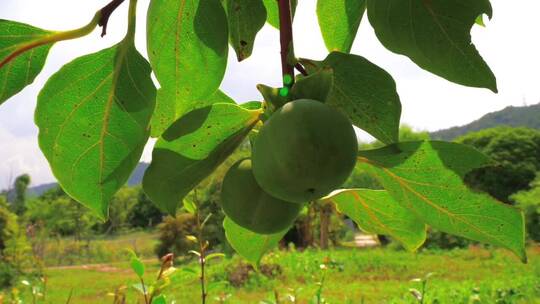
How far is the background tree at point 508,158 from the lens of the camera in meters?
22.2

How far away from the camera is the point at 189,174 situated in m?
0.59

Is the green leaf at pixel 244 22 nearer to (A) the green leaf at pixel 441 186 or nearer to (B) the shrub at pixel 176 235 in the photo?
(A) the green leaf at pixel 441 186

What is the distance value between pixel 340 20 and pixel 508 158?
25292 mm

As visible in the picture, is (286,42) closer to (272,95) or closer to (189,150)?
(272,95)

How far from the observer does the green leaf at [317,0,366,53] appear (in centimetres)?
74

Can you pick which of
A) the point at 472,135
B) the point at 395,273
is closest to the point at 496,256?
the point at 395,273

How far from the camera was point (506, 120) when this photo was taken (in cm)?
6228

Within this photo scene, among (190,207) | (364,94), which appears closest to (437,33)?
(364,94)

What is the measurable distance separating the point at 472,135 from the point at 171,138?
2817cm

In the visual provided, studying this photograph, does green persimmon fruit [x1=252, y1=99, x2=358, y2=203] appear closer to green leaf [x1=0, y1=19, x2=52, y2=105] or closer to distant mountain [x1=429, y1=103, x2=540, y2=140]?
green leaf [x1=0, y1=19, x2=52, y2=105]

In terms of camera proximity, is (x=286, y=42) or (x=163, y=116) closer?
(x=286, y=42)

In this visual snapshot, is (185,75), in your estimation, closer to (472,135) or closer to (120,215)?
(472,135)

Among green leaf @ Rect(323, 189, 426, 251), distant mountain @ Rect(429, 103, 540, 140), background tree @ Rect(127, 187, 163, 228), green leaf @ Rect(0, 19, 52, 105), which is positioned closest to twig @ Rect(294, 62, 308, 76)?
green leaf @ Rect(323, 189, 426, 251)

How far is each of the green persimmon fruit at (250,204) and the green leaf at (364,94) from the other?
4.8 inches
